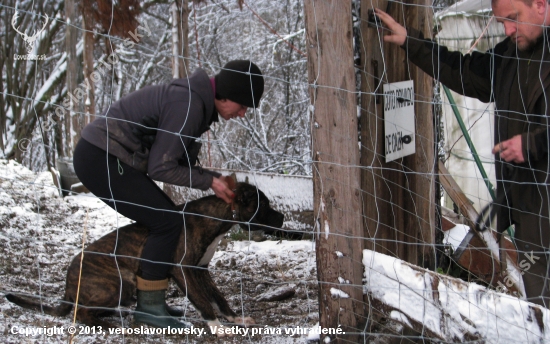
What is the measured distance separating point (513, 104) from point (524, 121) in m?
0.14

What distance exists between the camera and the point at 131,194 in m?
3.23

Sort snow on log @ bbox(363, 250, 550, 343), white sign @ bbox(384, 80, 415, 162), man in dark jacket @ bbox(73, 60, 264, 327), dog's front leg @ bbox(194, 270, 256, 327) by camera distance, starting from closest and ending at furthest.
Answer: snow on log @ bbox(363, 250, 550, 343) → man in dark jacket @ bbox(73, 60, 264, 327) → white sign @ bbox(384, 80, 415, 162) → dog's front leg @ bbox(194, 270, 256, 327)

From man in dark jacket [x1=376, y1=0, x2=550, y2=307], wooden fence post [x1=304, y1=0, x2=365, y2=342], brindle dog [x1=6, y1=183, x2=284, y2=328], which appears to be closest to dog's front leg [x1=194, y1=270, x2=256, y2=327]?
brindle dog [x1=6, y1=183, x2=284, y2=328]

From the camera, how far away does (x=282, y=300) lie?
4129mm

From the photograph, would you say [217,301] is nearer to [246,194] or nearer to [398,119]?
[246,194]

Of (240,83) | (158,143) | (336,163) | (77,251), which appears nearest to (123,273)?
(158,143)

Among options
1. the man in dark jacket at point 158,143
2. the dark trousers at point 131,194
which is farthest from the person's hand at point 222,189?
the dark trousers at point 131,194

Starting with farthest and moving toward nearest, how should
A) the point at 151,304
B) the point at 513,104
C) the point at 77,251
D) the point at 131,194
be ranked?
1. the point at 77,251
2. the point at 151,304
3. the point at 131,194
4. the point at 513,104

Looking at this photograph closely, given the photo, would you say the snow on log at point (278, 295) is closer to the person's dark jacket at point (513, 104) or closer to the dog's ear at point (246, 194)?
the dog's ear at point (246, 194)

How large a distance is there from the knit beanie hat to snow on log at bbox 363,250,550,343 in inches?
43.4

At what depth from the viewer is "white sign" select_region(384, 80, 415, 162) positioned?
10.4 feet

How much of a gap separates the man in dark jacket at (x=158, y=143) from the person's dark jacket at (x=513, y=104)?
101cm

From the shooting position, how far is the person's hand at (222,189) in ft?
10.9

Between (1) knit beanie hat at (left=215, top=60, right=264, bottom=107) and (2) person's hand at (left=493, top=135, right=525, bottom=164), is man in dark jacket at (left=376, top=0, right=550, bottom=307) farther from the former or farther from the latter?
(1) knit beanie hat at (left=215, top=60, right=264, bottom=107)
